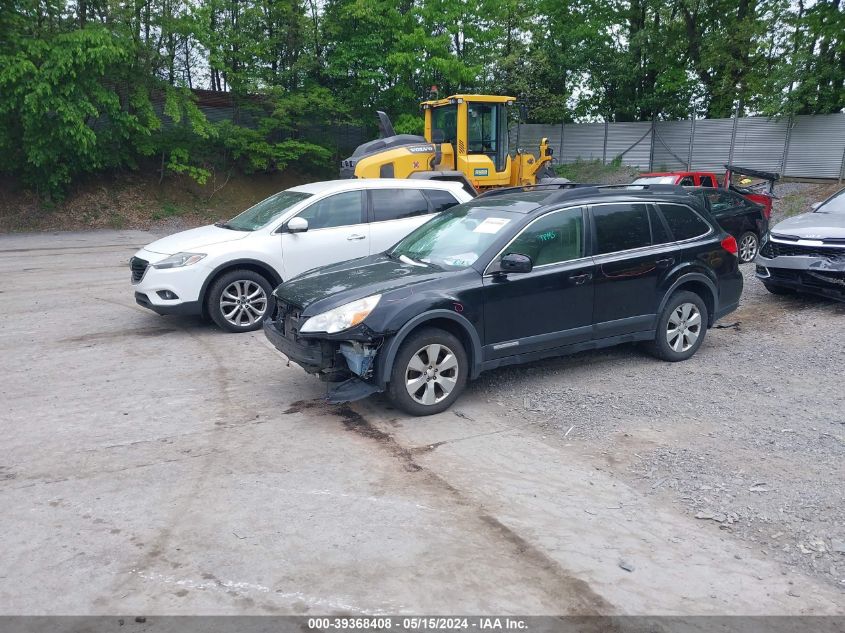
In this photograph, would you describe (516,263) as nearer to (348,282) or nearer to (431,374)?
(431,374)

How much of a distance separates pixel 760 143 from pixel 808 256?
16942 millimetres

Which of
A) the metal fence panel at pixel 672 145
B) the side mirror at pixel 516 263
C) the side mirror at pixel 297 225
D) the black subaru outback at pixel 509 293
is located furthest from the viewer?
the metal fence panel at pixel 672 145

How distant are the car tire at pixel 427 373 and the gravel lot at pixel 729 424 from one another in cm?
58

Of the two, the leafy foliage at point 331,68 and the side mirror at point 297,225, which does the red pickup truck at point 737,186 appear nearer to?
the side mirror at point 297,225

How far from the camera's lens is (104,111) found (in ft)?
67.1

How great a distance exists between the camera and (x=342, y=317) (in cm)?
571

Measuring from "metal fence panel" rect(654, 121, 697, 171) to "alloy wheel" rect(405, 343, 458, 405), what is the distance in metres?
24.1

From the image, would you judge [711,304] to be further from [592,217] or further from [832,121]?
[832,121]

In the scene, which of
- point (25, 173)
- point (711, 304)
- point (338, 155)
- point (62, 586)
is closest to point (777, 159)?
point (338, 155)

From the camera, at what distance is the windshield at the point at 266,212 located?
9.05 meters

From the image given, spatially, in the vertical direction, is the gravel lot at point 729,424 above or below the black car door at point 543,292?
below

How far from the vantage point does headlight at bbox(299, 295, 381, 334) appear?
18.6 ft

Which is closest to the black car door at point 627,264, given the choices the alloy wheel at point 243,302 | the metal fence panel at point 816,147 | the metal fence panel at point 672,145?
the alloy wheel at point 243,302

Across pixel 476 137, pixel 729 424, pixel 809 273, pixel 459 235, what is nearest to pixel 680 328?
pixel 729 424
